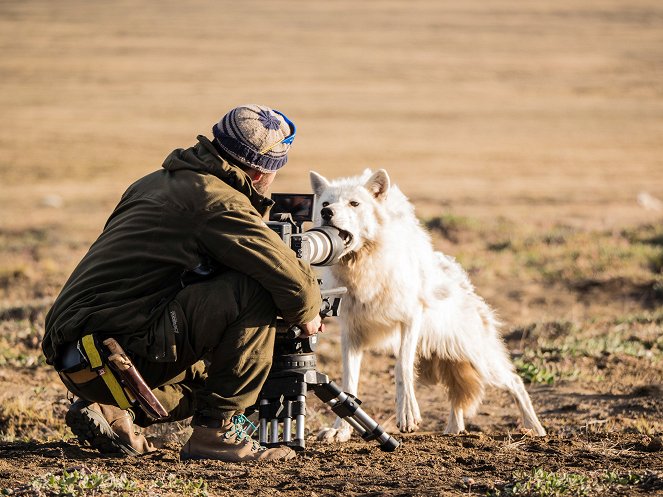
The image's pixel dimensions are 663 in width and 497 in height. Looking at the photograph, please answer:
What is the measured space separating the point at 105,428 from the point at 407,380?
2.26 m

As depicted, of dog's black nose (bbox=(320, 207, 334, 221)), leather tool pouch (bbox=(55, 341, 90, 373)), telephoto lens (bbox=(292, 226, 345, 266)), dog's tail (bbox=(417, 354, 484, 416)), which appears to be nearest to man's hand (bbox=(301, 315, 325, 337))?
telephoto lens (bbox=(292, 226, 345, 266))

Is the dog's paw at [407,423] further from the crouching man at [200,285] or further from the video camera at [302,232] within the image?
the crouching man at [200,285]

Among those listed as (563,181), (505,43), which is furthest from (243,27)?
(563,181)

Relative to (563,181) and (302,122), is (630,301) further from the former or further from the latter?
(302,122)

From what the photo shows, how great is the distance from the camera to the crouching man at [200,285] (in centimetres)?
471

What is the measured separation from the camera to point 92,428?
517 centimetres

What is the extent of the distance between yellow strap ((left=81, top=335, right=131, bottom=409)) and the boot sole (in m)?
0.36

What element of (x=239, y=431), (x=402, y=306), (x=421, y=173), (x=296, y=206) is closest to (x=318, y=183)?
(x=402, y=306)

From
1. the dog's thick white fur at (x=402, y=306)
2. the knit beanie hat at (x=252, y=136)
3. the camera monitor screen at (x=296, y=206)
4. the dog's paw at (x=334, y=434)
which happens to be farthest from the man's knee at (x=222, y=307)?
the dog's thick white fur at (x=402, y=306)

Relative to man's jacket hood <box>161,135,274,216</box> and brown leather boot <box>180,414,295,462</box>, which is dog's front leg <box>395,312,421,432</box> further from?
man's jacket hood <box>161,135,274,216</box>

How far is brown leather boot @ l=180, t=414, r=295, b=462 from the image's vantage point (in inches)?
199

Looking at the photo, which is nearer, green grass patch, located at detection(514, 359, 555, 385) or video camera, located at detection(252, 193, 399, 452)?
video camera, located at detection(252, 193, 399, 452)

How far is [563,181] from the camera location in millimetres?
31219

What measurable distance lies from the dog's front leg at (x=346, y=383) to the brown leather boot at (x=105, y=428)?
1.36 metres
